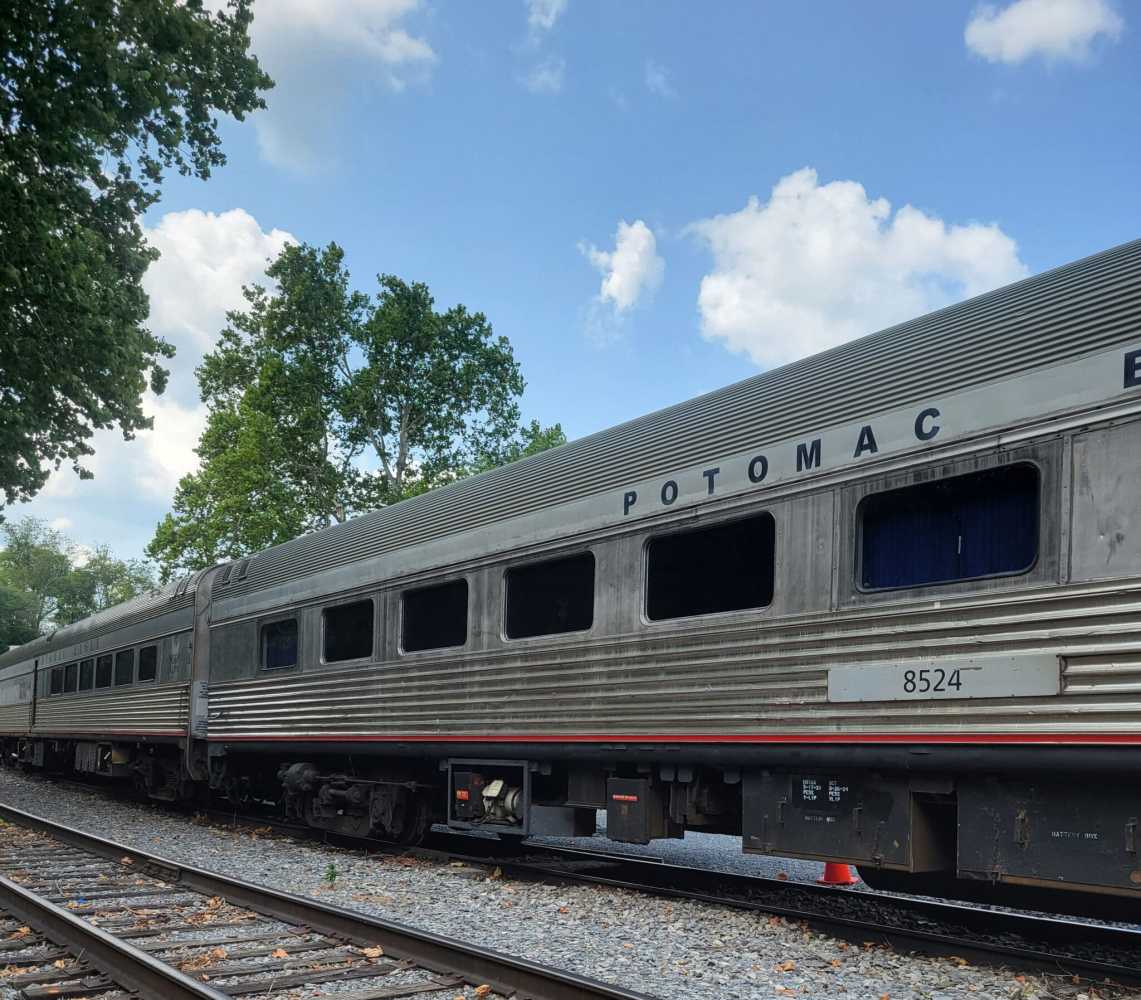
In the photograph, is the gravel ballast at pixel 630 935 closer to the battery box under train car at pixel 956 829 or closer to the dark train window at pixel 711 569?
the battery box under train car at pixel 956 829

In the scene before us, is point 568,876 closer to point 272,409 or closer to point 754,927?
point 754,927

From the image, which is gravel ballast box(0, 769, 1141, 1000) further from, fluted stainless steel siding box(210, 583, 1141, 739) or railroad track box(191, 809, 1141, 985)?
fluted stainless steel siding box(210, 583, 1141, 739)

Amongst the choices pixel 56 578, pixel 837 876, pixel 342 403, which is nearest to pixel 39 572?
pixel 56 578

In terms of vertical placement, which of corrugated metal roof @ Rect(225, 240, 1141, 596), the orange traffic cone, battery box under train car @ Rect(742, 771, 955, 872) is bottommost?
the orange traffic cone

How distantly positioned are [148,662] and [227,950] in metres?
10.9

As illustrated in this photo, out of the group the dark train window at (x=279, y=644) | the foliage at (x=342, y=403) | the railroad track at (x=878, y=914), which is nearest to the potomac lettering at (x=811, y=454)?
the railroad track at (x=878, y=914)

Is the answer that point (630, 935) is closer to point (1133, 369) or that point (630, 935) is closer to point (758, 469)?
point (758, 469)

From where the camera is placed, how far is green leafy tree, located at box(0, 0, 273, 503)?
38.2ft

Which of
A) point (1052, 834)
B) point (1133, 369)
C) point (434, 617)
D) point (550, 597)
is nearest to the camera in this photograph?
point (1133, 369)

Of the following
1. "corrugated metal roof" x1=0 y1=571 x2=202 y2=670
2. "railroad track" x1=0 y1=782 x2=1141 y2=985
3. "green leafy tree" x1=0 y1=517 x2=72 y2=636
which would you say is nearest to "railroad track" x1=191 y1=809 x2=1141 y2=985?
"railroad track" x1=0 y1=782 x2=1141 y2=985

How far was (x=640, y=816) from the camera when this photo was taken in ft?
25.1

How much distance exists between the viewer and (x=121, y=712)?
17016 mm

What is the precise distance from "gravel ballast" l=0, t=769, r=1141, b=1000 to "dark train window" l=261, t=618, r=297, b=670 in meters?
2.26

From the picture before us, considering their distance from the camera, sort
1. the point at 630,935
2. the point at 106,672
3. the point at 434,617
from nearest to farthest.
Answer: the point at 630,935, the point at 434,617, the point at 106,672
